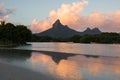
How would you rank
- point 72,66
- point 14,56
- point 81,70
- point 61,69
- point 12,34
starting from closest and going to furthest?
1. point 81,70
2. point 61,69
3. point 72,66
4. point 14,56
5. point 12,34

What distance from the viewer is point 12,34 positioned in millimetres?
128000

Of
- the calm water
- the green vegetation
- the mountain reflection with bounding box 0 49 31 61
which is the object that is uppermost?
the green vegetation

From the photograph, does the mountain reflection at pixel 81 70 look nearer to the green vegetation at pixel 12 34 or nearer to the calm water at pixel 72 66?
the calm water at pixel 72 66

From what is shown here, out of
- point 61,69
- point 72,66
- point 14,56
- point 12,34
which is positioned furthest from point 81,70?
point 12,34

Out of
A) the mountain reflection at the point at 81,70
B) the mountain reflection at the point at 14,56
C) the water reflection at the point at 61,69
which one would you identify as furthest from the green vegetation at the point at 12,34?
the mountain reflection at the point at 81,70

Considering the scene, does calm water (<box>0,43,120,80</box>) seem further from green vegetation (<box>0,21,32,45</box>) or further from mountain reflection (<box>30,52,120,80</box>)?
green vegetation (<box>0,21,32,45</box>)

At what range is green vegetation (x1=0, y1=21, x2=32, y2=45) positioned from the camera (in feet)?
409

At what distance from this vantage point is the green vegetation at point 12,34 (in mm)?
124650

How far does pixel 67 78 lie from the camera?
18312 millimetres

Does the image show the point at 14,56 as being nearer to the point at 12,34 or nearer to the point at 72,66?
the point at 72,66

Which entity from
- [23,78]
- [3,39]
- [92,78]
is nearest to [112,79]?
[92,78]

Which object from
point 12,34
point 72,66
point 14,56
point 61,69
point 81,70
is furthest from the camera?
point 12,34

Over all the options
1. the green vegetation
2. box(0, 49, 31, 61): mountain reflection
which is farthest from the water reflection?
the green vegetation

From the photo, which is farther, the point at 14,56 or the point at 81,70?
the point at 14,56
